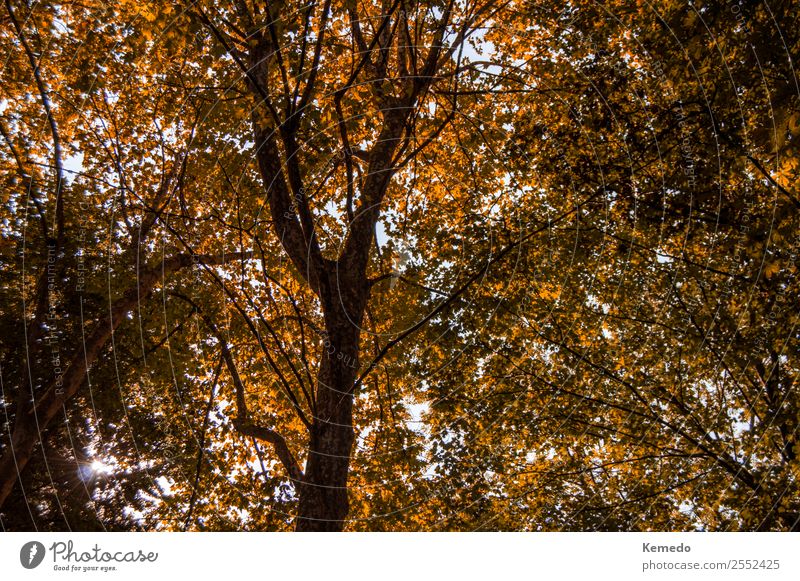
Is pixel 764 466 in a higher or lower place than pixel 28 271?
lower

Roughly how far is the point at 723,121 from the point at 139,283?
403 inches

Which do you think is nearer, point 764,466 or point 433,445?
point 764,466

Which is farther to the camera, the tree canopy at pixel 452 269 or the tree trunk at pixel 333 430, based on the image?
the tree canopy at pixel 452 269

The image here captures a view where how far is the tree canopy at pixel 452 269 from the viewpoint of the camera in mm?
9234

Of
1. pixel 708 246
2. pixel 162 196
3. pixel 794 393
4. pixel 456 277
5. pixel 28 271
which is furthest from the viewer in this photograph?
pixel 28 271

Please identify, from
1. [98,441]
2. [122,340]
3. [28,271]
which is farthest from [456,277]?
[98,441]

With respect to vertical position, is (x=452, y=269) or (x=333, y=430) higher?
(x=452, y=269)

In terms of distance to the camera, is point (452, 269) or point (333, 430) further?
point (452, 269)

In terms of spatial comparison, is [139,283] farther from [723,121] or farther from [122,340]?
[723,121]

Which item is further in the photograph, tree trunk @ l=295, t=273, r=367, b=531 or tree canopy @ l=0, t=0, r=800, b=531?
tree canopy @ l=0, t=0, r=800, b=531

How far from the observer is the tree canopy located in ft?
30.3

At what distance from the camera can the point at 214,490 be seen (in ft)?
44.4

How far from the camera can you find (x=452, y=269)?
11508 millimetres

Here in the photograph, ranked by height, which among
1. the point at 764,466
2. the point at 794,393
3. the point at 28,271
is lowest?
the point at 764,466
